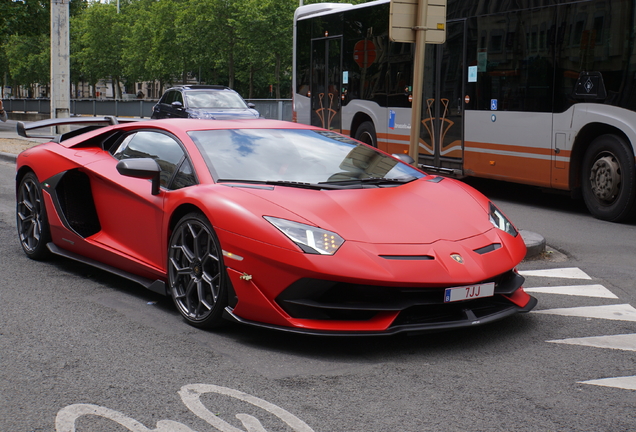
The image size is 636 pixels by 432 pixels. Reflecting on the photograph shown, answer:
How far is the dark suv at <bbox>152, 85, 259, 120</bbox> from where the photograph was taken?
68.6 ft

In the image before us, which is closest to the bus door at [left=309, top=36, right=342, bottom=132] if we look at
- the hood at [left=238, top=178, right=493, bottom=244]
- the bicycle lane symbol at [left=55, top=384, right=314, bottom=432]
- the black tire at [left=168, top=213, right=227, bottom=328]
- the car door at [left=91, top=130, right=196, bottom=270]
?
the car door at [left=91, top=130, right=196, bottom=270]

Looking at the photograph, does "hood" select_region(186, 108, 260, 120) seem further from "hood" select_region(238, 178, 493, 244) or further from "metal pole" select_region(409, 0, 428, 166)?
"hood" select_region(238, 178, 493, 244)

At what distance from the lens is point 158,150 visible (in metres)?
5.45

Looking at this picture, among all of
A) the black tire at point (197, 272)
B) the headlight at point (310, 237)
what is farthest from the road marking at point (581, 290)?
the black tire at point (197, 272)

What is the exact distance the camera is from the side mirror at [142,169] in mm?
5020

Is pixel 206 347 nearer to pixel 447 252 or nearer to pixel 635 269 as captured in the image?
pixel 447 252

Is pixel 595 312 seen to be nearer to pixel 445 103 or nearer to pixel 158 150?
pixel 158 150

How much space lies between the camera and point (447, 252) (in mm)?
4293

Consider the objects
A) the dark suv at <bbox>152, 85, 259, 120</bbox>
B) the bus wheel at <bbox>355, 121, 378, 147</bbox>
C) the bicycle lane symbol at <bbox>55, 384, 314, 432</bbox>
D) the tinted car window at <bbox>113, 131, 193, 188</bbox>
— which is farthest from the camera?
the dark suv at <bbox>152, 85, 259, 120</bbox>

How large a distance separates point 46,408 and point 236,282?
125 centimetres

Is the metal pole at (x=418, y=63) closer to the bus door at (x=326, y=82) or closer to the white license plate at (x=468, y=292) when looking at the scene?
the white license plate at (x=468, y=292)

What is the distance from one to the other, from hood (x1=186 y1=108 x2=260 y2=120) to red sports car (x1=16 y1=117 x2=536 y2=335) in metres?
14.8

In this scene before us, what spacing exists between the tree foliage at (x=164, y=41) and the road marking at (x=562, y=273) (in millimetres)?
30369

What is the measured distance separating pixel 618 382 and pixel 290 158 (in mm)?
2387
